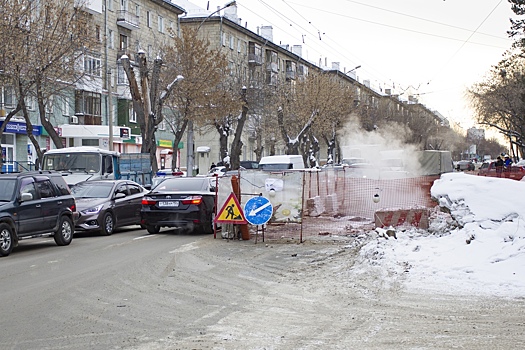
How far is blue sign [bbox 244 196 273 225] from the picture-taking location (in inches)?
587

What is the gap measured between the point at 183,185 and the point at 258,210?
3271mm

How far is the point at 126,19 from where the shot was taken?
2056 inches

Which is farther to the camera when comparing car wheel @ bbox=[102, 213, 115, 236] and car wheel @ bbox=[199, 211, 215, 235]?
car wheel @ bbox=[102, 213, 115, 236]

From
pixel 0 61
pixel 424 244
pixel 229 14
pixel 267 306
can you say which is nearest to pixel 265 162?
pixel 0 61

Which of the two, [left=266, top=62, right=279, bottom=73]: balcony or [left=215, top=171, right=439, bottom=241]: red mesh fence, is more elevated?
[left=266, top=62, right=279, bottom=73]: balcony

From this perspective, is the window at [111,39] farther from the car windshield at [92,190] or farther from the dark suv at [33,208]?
the dark suv at [33,208]

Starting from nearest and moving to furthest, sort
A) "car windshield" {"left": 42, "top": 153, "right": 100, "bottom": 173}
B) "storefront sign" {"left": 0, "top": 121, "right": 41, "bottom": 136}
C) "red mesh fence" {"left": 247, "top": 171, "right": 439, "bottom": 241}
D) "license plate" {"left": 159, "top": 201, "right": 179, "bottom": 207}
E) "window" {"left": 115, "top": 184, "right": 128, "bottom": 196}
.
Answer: "license plate" {"left": 159, "top": 201, "right": 179, "bottom": 207} < "red mesh fence" {"left": 247, "top": 171, "right": 439, "bottom": 241} < "window" {"left": 115, "top": 184, "right": 128, "bottom": 196} < "car windshield" {"left": 42, "top": 153, "right": 100, "bottom": 173} < "storefront sign" {"left": 0, "top": 121, "right": 41, "bottom": 136}

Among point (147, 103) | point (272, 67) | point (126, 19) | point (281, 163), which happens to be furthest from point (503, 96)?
point (147, 103)

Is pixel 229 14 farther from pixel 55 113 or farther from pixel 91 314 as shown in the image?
pixel 91 314

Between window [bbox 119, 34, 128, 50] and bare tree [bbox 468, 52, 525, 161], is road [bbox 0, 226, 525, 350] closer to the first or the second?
bare tree [bbox 468, 52, 525, 161]

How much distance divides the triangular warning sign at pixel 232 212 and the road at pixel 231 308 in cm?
235

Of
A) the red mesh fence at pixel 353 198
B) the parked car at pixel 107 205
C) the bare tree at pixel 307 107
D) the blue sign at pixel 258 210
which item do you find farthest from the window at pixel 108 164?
the bare tree at pixel 307 107

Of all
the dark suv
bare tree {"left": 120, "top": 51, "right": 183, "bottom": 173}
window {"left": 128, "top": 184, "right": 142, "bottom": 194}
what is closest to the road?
the dark suv

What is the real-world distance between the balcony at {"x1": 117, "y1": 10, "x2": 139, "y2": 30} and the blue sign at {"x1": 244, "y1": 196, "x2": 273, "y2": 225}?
4004 centimetres
